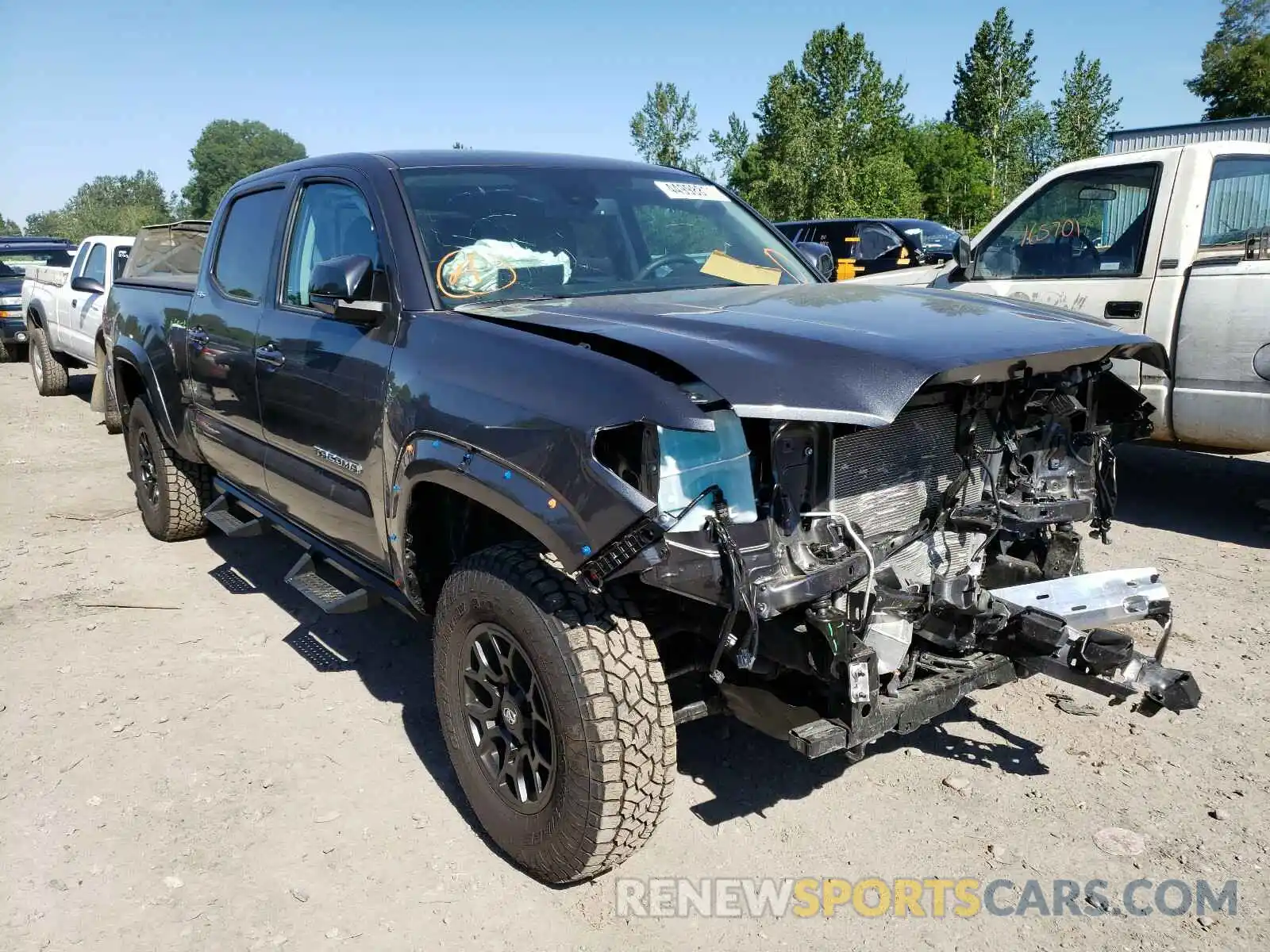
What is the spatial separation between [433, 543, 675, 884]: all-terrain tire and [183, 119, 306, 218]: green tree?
116739 millimetres

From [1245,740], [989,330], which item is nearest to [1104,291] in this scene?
[1245,740]

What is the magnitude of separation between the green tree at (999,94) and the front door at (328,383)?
4572 centimetres

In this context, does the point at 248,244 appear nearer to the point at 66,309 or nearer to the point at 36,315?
the point at 66,309

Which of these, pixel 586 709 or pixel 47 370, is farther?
pixel 47 370

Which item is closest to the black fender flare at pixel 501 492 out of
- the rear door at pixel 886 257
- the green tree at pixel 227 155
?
the rear door at pixel 886 257

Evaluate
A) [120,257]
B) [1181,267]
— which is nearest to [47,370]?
[120,257]

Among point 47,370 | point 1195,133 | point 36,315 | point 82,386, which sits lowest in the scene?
point 82,386

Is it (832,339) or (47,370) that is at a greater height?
(832,339)

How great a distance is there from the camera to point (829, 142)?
34375 millimetres

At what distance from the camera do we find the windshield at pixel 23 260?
14.4 m

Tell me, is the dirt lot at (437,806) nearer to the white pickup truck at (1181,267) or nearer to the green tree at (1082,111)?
the white pickup truck at (1181,267)

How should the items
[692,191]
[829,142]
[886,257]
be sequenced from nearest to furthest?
1. [692,191]
2. [886,257]
3. [829,142]

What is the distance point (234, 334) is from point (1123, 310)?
4596 mm

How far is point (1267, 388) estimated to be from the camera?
4.93 metres
